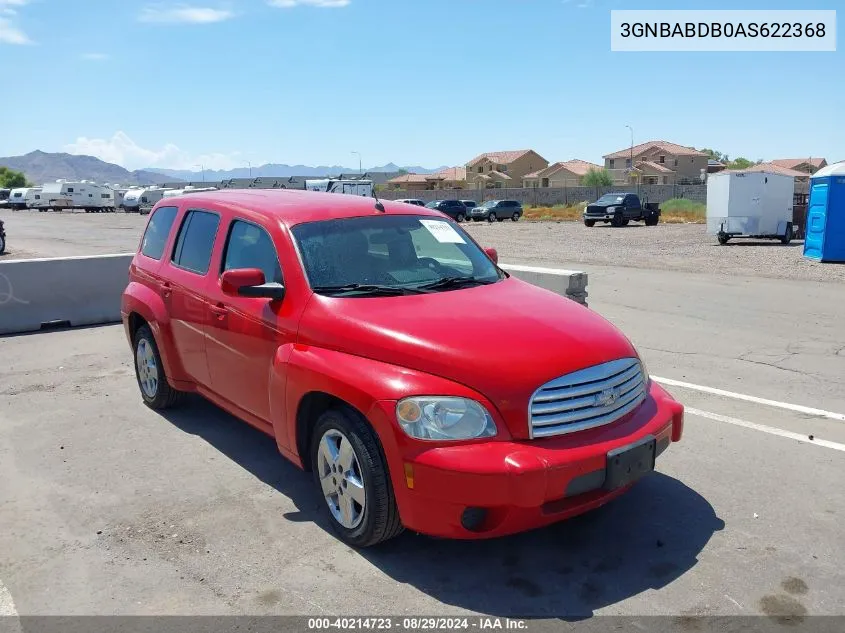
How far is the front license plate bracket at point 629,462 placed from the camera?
348cm

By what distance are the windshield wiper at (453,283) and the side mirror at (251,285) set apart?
84cm

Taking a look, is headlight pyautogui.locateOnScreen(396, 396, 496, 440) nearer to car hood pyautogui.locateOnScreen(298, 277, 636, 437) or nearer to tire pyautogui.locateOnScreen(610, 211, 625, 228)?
car hood pyautogui.locateOnScreen(298, 277, 636, 437)

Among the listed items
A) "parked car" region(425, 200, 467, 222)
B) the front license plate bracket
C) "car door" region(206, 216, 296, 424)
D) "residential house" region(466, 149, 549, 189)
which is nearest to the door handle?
"car door" region(206, 216, 296, 424)

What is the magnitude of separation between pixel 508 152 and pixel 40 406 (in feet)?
429

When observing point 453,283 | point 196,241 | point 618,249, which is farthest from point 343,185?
point 453,283

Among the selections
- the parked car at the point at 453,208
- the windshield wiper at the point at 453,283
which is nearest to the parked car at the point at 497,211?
the parked car at the point at 453,208

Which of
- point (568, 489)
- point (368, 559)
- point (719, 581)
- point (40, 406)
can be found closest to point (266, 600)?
point (368, 559)

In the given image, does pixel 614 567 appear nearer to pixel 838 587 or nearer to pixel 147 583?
pixel 838 587

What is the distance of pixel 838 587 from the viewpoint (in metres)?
3.44

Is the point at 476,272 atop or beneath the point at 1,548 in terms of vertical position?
atop

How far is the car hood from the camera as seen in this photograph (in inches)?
136

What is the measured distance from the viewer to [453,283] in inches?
178

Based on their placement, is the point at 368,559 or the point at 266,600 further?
the point at 368,559

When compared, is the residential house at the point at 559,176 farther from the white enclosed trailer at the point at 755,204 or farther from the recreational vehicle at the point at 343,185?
the white enclosed trailer at the point at 755,204
